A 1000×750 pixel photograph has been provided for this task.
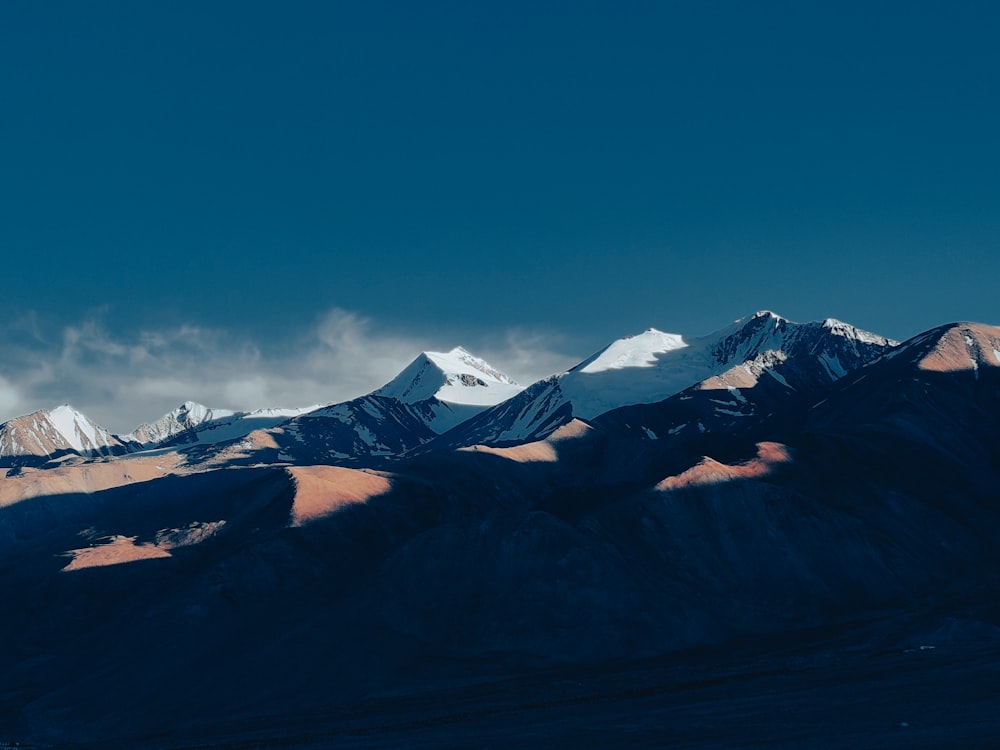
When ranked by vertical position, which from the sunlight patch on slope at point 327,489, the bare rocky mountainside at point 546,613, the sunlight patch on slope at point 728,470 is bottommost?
the bare rocky mountainside at point 546,613

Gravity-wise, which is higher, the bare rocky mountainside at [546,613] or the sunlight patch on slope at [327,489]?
the sunlight patch on slope at [327,489]

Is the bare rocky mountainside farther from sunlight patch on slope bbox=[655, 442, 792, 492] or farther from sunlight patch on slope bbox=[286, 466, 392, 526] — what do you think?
sunlight patch on slope bbox=[286, 466, 392, 526]

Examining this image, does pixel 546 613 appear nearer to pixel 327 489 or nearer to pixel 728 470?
pixel 728 470

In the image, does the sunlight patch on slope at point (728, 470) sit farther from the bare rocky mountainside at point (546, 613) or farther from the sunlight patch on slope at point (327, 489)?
the sunlight patch on slope at point (327, 489)

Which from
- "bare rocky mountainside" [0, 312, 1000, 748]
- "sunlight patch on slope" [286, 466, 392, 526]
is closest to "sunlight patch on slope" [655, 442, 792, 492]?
"bare rocky mountainside" [0, 312, 1000, 748]

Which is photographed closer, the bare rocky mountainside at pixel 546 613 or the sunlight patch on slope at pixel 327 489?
the bare rocky mountainside at pixel 546 613

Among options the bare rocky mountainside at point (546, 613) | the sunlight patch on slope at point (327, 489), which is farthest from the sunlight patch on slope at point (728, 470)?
the sunlight patch on slope at point (327, 489)

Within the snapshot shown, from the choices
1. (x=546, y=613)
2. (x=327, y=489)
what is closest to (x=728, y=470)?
(x=546, y=613)

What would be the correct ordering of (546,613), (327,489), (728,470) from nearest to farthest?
(546,613)
(728,470)
(327,489)

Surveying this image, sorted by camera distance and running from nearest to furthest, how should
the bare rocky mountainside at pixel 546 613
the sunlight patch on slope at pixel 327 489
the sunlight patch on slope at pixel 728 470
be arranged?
the bare rocky mountainside at pixel 546 613 < the sunlight patch on slope at pixel 728 470 < the sunlight patch on slope at pixel 327 489

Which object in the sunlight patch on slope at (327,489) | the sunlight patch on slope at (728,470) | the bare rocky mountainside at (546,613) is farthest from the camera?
the sunlight patch on slope at (327,489)

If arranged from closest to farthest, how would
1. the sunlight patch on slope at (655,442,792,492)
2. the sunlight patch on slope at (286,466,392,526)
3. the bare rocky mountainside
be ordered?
the bare rocky mountainside < the sunlight patch on slope at (655,442,792,492) < the sunlight patch on slope at (286,466,392,526)

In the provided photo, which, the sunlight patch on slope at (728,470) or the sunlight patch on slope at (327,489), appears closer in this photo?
the sunlight patch on slope at (728,470)

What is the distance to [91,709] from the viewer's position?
105000mm
